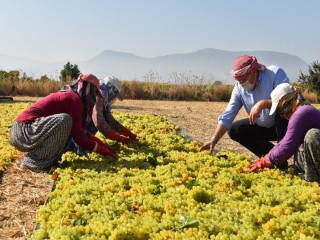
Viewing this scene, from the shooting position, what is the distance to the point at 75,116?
5758 mm

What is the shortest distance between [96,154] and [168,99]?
18.8 metres

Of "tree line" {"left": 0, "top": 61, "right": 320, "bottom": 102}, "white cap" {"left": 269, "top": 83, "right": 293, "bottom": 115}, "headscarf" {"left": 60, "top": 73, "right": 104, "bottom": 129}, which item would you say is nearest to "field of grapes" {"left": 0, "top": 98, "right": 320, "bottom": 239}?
"headscarf" {"left": 60, "top": 73, "right": 104, "bottom": 129}

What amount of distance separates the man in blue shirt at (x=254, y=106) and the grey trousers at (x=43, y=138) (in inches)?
89.0

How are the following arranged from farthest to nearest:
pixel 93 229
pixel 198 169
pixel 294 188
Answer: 1. pixel 198 169
2. pixel 294 188
3. pixel 93 229

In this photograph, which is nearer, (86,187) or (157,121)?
(86,187)

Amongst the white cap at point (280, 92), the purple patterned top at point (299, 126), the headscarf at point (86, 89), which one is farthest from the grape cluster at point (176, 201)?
the white cap at point (280, 92)

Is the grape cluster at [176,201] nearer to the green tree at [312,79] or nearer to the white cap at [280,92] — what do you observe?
the white cap at [280,92]

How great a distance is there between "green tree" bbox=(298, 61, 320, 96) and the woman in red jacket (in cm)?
2353

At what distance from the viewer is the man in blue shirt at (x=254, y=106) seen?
5.54 m

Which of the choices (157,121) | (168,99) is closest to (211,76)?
(168,99)

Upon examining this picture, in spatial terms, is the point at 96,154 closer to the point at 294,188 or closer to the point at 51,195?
the point at 51,195

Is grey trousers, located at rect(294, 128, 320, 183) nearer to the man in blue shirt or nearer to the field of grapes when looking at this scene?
the field of grapes

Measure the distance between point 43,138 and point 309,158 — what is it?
3.66 meters

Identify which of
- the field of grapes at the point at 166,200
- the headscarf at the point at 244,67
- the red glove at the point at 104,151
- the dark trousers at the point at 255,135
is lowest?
the field of grapes at the point at 166,200
